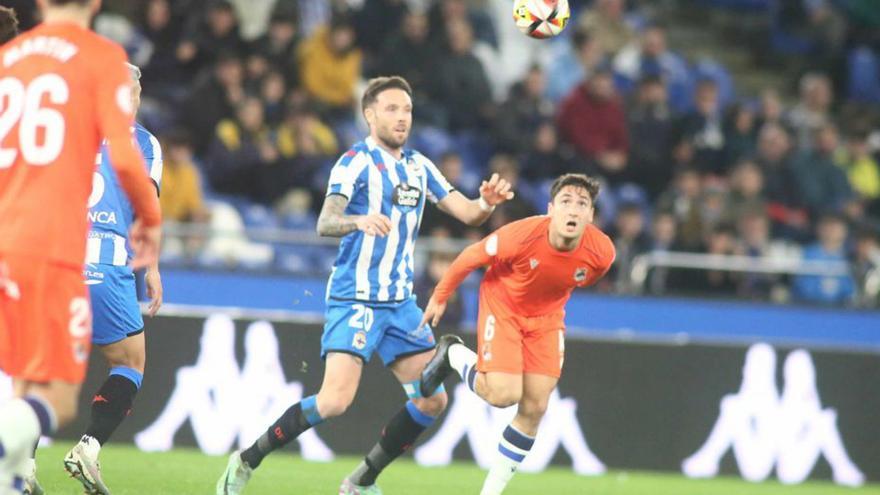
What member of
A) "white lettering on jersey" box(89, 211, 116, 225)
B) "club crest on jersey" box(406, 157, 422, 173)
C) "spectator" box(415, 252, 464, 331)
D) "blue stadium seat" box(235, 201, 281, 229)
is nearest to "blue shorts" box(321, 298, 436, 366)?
"club crest on jersey" box(406, 157, 422, 173)

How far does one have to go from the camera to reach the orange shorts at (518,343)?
812 cm

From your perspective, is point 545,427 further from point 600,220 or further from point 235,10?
point 235,10

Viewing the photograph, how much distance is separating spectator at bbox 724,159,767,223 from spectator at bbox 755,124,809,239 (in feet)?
1.73

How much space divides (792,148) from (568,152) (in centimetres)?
282

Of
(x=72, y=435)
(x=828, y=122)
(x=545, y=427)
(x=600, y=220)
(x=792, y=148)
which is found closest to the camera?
(x=72, y=435)

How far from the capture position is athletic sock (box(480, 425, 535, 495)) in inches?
317

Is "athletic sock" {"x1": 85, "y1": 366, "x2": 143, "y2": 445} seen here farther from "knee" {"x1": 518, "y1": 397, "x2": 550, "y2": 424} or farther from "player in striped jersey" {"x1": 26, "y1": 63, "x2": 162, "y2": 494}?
"knee" {"x1": 518, "y1": 397, "x2": 550, "y2": 424}

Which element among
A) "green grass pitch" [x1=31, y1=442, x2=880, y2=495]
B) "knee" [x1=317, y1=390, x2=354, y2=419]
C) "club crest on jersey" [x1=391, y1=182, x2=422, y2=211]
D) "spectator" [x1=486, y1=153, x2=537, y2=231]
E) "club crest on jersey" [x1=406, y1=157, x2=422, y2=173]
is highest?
"club crest on jersey" [x1=406, y1=157, x2=422, y2=173]

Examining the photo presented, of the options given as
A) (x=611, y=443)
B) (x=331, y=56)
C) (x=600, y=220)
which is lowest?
(x=611, y=443)

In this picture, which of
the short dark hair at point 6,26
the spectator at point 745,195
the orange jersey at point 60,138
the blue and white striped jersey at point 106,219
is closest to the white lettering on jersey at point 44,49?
the orange jersey at point 60,138

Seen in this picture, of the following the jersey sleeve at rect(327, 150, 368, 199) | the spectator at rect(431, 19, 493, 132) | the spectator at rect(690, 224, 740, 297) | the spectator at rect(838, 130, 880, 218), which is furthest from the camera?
the spectator at rect(838, 130, 880, 218)

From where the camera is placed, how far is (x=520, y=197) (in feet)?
47.2

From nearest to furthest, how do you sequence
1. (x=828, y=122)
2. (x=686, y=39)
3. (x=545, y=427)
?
(x=545, y=427) < (x=828, y=122) < (x=686, y=39)

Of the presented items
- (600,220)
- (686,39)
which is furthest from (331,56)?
(686,39)
